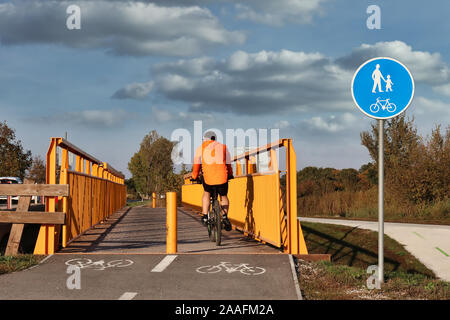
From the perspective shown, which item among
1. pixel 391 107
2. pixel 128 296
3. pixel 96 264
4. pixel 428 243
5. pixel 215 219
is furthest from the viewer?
pixel 428 243

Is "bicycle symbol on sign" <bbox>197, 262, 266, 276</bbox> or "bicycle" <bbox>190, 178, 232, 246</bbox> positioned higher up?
"bicycle" <bbox>190, 178, 232, 246</bbox>

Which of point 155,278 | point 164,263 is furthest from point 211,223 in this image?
point 155,278

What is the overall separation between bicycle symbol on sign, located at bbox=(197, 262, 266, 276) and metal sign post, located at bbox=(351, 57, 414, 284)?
153 cm

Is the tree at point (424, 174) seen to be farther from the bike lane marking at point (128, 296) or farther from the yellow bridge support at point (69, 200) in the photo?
the bike lane marking at point (128, 296)

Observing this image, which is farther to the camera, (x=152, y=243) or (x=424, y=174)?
(x=424, y=174)

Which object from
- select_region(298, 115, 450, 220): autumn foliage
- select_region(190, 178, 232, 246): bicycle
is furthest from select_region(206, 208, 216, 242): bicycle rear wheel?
select_region(298, 115, 450, 220): autumn foliage

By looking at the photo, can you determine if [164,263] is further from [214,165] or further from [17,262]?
[214,165]

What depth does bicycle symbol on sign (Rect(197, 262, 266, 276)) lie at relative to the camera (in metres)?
6.95

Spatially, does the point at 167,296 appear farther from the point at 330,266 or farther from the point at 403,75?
the point at 403,75

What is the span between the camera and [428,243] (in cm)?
1772

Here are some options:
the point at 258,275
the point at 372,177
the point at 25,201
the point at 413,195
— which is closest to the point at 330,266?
the point at 258,275

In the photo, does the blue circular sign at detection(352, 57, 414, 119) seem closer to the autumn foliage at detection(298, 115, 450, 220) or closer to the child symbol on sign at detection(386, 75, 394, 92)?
the child symbol on sign at detection(386, 75, 394, 92)

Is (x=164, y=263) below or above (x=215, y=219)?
below

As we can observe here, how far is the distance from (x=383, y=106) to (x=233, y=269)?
9.29 feet
